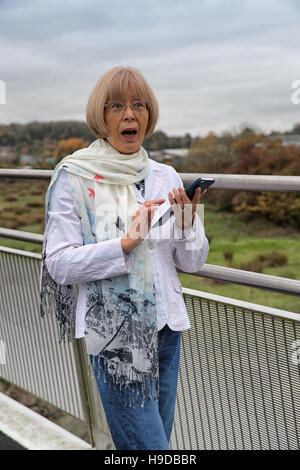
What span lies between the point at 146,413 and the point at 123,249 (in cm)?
50

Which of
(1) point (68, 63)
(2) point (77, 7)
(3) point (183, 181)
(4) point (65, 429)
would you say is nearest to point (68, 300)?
(3) point (183, 181)

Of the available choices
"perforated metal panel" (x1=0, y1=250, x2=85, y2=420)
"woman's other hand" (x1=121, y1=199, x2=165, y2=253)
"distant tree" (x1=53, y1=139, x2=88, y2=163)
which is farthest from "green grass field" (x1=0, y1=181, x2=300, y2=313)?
"woman's other hand" (x1=121, y1=199, x2=165, y2=253)

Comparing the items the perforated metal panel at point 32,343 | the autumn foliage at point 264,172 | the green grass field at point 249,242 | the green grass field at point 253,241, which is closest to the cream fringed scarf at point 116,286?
the perforated metal panel at point 32,343

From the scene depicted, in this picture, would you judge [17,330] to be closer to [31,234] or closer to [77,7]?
[31,234]

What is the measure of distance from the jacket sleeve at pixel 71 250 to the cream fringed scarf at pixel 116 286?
26mm

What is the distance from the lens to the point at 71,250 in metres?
1.31

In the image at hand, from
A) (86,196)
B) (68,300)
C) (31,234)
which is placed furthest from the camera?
(31,234)

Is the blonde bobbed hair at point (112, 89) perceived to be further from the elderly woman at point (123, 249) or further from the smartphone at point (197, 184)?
the smartphone at point (197, 184)

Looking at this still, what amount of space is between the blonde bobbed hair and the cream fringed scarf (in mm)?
109

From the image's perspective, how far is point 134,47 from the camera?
47.2 m

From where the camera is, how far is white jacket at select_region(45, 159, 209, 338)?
4.29 feet

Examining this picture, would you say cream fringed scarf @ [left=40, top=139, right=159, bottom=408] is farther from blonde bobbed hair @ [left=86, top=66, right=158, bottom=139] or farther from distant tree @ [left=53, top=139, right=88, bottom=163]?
distant tree @ [left=53, top=139, right=88, bottom=163]
